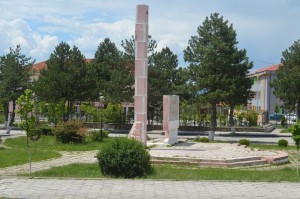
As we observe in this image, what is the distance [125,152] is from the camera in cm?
1358

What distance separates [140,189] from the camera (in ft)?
36.0

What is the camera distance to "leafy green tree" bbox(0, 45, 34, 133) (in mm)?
45834

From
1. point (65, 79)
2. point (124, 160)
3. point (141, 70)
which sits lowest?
point (124, 160)

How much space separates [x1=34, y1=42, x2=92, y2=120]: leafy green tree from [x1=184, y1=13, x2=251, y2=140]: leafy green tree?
9.31 m

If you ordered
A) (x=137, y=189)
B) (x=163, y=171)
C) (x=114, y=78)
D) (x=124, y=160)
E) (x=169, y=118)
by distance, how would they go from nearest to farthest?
1. (x=137, y=189)
2. (x=124, y=160)
3. (x=163, y=171)
4. (x=169, y=118)
5. (x=114, y=78)

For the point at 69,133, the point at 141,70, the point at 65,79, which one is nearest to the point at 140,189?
the point at 141,70

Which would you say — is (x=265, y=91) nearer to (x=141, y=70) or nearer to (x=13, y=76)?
(x=13, y=76)

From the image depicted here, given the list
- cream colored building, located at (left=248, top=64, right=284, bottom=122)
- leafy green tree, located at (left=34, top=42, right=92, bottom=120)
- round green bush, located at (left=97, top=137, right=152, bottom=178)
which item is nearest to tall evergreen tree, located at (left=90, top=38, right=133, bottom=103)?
leafy green tree, located at (left=34, top=42, right=92, bottom=120)

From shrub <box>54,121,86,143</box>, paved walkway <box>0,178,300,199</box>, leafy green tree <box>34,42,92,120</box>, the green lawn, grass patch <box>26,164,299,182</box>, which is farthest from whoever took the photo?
leafy green tree <box>34,42,92,120</box>

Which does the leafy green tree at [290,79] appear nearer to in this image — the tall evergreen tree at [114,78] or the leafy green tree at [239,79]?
the leafy green tree at [239,79]

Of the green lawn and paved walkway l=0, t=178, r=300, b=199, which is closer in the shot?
paved walkway l=0, t=178, r=300, b=199

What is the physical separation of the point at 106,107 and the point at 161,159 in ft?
101

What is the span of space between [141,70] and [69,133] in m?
6.37

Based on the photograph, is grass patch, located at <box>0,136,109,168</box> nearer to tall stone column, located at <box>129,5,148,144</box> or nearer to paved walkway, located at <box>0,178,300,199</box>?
tall stone column, located at <box>129,5,148,144</box>
